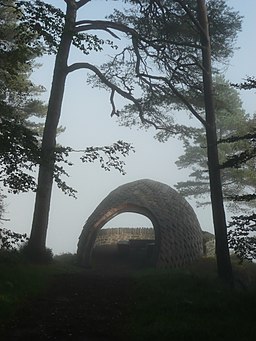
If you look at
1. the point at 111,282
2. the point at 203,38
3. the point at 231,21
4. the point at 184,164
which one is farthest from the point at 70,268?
the point at 184,164

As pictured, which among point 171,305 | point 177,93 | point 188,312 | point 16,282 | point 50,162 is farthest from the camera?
point 177,93

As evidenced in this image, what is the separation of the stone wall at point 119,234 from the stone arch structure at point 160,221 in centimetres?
475

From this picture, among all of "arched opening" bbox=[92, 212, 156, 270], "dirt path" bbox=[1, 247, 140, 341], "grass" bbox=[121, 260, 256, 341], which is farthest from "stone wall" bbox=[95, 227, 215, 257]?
"grass" bbox=[121, 260, 256, 341]

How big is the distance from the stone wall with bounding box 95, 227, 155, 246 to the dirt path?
972cm

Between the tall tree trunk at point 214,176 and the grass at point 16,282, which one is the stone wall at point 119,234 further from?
the tall tree trunk at point 214,176

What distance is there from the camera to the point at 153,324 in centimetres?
575

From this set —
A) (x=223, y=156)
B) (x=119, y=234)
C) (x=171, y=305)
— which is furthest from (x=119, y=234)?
(x=171, y=305)

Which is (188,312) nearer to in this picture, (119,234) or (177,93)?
(177,93)

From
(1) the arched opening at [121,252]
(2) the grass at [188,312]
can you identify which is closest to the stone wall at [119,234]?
(1) the arched opening at [121,252]

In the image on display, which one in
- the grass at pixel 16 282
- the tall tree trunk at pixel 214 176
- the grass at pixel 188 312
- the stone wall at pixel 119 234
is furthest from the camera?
the stone wall at pixel 119 234

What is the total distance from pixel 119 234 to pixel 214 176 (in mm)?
9334

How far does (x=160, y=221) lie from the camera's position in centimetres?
1344

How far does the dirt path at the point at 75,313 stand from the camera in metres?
5.32

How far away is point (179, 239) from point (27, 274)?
232 inches
